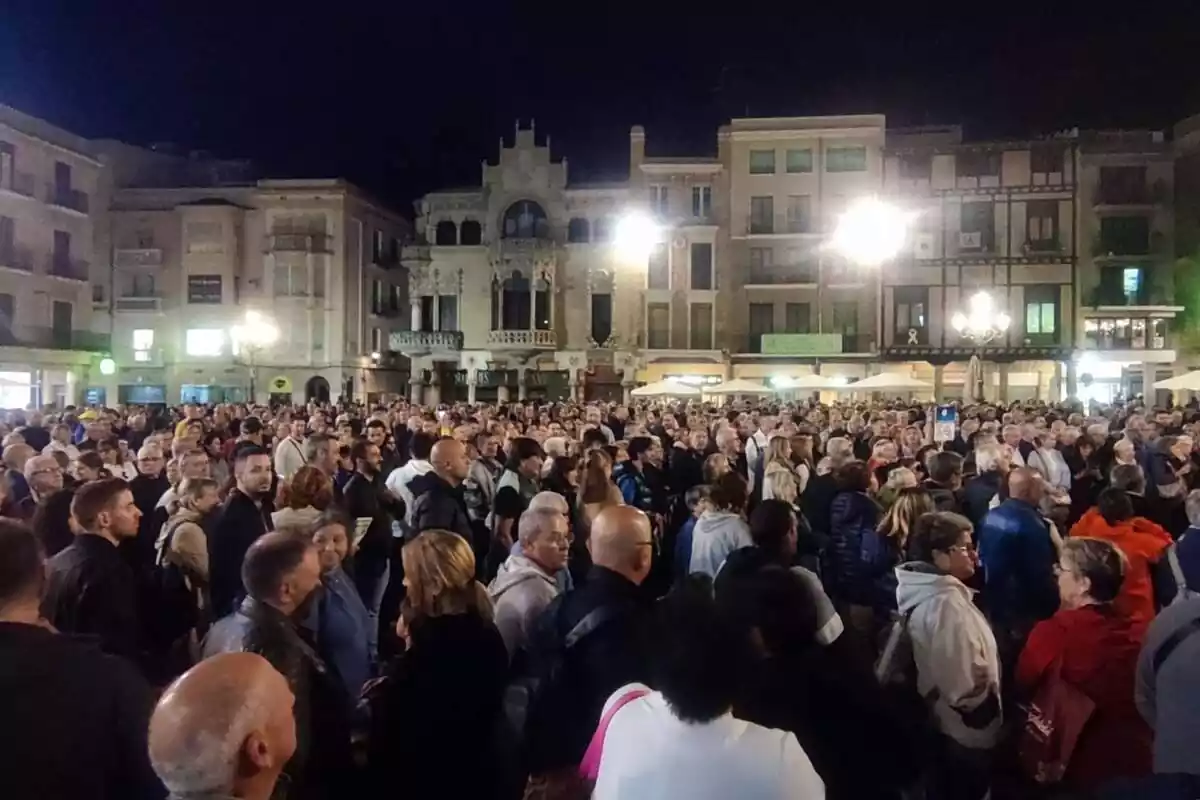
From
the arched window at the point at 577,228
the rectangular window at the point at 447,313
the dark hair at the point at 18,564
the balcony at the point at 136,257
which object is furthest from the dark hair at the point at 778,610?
the balcony at the point at 136,257

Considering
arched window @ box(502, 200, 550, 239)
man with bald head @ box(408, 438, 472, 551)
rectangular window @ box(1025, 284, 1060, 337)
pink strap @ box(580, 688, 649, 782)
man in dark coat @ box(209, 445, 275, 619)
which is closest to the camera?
pink strap @ box(580, 688, 649, 782)

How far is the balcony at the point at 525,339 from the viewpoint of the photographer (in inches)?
1766

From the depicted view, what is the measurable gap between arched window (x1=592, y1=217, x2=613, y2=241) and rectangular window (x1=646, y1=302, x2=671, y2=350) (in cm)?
360

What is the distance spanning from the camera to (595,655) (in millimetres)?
3602

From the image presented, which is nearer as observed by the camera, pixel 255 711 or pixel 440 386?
pixel 255 711

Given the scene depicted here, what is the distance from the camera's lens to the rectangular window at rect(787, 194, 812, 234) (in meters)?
44.0

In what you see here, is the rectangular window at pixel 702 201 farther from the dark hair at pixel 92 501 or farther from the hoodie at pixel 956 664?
the hoodie at pixel 956 664

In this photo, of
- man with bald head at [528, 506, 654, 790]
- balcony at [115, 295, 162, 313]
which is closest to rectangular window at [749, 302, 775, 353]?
balcony at [115, 295, 162, 313]

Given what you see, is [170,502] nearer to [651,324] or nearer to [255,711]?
[255,711]

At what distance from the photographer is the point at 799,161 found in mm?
43969

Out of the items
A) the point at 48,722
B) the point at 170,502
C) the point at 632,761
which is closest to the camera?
the point at 632,761

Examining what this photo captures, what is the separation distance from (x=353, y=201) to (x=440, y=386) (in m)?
9.23

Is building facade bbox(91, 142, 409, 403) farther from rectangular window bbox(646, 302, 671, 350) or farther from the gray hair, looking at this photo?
the gray hair

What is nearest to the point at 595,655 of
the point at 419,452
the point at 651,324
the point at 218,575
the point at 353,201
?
the point at 218,575
